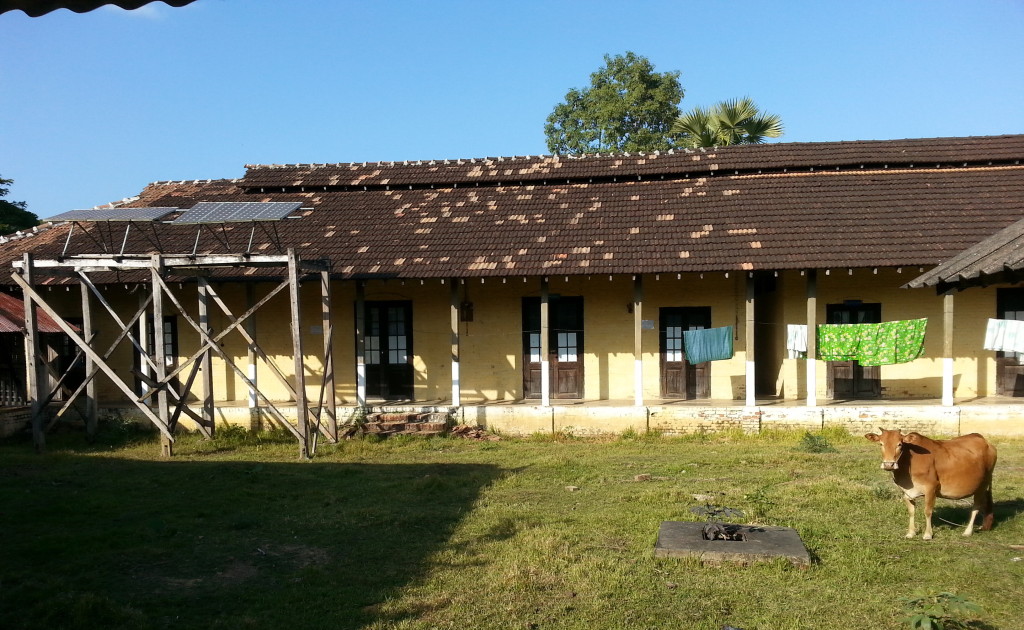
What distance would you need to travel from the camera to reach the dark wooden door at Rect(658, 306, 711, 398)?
15883 mm

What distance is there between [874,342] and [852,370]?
6.42 ft

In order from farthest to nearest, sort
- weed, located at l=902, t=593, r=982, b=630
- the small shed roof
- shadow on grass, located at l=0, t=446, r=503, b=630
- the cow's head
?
the cow's head < shadow on grass, located at l=0, t=446, r=503, b=630 < weed, located at l=902, t=593, r=982, b=630 < the small shed roof

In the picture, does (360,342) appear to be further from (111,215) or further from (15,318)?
(15,318)

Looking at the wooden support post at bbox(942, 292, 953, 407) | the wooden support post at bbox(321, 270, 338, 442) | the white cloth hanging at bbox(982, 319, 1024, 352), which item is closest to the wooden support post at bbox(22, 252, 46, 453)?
the wooden support post at bbox(321, 270, 338, 442)

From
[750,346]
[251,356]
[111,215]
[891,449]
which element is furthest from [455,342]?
[891,449]

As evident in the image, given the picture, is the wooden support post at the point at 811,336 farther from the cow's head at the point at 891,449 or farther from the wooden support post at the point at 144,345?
the wooden support post at the point at 144,345

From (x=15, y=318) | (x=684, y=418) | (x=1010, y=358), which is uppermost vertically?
(x=15, y=318)

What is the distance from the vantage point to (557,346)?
53.6ft

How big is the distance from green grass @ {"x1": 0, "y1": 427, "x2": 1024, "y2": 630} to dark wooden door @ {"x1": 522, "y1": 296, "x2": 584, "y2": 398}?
3703 millimetres

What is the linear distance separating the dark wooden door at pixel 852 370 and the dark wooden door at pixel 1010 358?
218 centimetres

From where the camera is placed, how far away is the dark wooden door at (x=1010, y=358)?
14961 millimetres

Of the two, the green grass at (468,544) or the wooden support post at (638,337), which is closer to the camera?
the green grass at (468,544)

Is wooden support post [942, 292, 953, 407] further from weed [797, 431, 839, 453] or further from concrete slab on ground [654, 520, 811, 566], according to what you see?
concrete slab on ground [654, 520, 811, 566]

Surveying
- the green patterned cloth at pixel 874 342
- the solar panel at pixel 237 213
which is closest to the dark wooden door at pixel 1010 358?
the green patterned cloth at pixel 874 342
